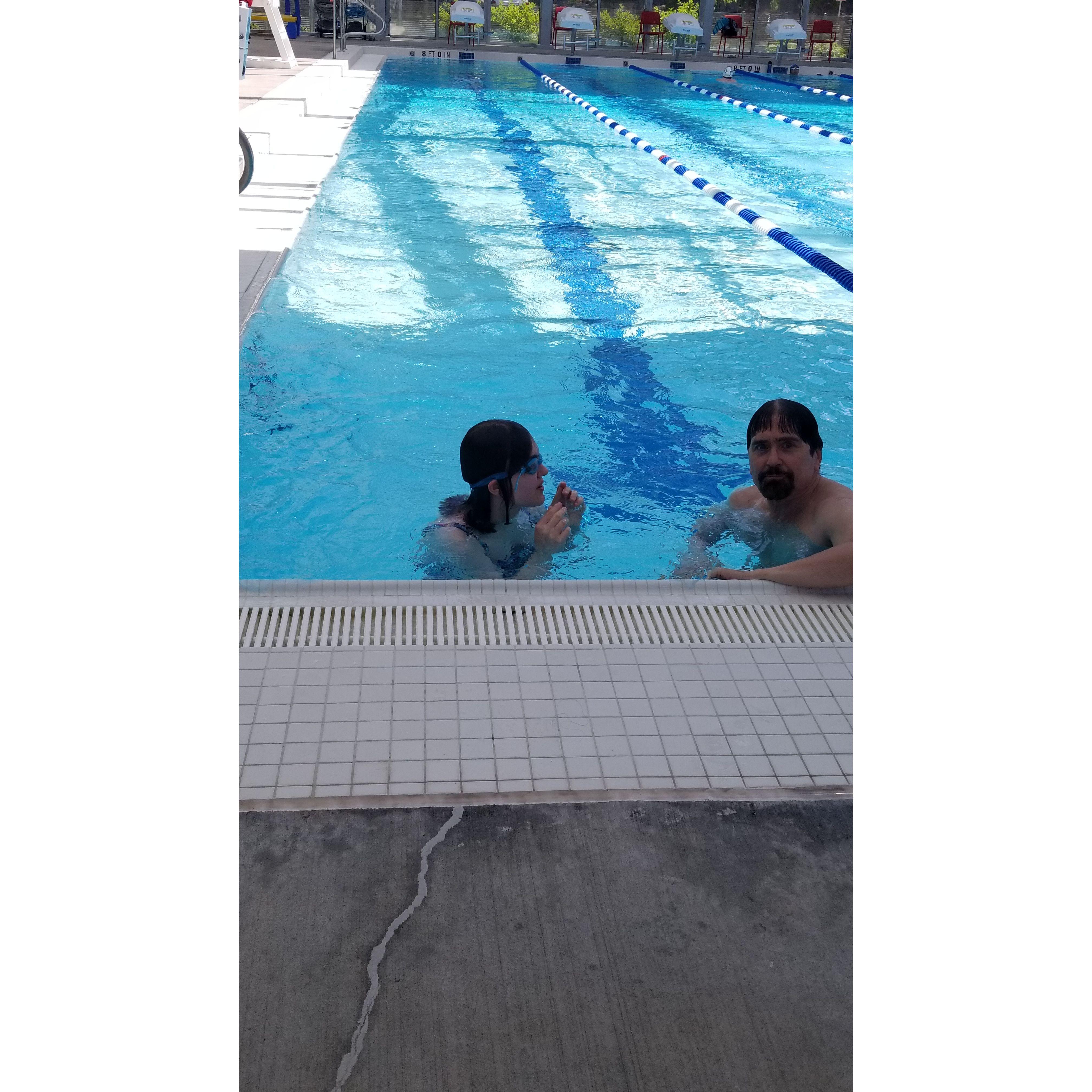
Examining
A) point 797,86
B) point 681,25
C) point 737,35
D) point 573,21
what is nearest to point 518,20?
point 573,21

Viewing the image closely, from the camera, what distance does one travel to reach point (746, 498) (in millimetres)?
3777

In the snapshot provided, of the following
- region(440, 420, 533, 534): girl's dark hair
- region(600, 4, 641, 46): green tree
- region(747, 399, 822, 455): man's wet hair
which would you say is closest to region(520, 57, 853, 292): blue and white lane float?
region(747, 399, 822, 455): man's wet hair

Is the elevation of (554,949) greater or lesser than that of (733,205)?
lesser

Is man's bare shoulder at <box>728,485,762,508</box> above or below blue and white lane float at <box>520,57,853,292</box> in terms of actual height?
below

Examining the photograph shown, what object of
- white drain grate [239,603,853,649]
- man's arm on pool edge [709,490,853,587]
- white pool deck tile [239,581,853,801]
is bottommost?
white pool deck tile [239,581,853,801]

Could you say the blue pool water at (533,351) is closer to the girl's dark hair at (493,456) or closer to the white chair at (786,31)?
the girl's dark hair at (493,456)

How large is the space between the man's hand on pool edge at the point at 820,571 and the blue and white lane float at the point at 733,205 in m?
0.98

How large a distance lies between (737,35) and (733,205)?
49.9 feet

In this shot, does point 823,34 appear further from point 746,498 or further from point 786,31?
point 746,498

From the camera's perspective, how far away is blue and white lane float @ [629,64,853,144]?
13094 mm

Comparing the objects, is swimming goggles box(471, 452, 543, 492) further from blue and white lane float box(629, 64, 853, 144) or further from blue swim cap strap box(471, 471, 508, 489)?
blue and white lane float box(629, 64, 853, 144)
